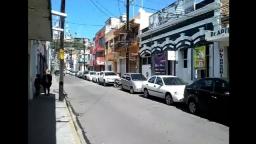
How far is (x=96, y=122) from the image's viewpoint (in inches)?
Result: 530

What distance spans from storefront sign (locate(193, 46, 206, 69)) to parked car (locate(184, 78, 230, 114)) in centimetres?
1044

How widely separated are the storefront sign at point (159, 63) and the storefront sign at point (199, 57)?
22.7 feet

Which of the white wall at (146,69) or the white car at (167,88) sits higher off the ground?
the white wall at (146,69)

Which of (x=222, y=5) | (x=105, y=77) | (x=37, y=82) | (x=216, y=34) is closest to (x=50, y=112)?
(x=37, y=82)

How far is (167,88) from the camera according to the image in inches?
762

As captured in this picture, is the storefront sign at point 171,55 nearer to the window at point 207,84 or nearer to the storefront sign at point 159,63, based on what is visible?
the storefront sign at point 159,63

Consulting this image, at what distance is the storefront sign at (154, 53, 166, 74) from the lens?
3412 centimetres

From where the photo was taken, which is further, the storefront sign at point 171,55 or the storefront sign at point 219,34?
the storefront sign at point 171,55

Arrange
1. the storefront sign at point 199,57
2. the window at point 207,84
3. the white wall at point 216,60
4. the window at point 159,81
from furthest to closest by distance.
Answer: the storefront sign at point 199,57, the white wall at point 216,60, the window at point 159,81, the window at point 207,84

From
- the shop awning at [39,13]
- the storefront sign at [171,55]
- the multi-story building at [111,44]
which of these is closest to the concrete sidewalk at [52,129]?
the shop awning at [39,13]

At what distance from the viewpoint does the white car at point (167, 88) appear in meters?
18.5

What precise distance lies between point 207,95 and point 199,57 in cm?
1286
